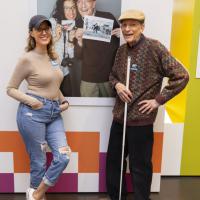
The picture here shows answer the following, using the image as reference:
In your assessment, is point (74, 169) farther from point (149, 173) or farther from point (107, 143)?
point (149, 173)

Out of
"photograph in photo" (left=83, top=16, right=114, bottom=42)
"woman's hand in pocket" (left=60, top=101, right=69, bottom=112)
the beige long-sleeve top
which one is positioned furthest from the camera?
"photograph in photo" (left=83, top=16, right=114, bottom=42)

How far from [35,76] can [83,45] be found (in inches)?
19.5

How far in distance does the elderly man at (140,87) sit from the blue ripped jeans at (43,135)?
407 mm

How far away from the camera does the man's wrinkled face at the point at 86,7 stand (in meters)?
2.17

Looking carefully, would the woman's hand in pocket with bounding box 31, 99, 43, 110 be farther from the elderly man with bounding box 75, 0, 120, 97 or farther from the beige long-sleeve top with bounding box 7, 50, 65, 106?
the elderly man with bounding box 75, 0, 120, 97

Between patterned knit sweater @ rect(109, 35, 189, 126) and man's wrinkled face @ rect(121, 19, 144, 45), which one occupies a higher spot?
man's wrinkled face @ rect(121, 19, 144, 45)

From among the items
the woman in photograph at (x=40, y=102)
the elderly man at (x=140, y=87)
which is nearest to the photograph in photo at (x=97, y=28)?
the elderly man at (x=140, y=87)

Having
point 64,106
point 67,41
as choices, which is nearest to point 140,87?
point 64,106

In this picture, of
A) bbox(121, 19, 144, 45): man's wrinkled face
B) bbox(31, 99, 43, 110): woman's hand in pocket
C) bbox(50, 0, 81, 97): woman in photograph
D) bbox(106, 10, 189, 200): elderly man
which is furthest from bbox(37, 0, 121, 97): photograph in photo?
bbox(31, 99, 43, 110): woman's hand in pocket

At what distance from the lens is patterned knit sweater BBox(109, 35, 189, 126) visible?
192 cm

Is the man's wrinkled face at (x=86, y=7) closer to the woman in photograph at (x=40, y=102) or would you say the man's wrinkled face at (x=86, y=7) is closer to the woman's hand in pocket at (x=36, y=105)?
the woman in photograph at (x=40, y=102)

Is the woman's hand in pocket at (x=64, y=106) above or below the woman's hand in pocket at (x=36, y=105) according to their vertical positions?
below

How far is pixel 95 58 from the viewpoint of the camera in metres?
2.26

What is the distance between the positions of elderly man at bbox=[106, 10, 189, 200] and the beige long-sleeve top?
1.41 feet
